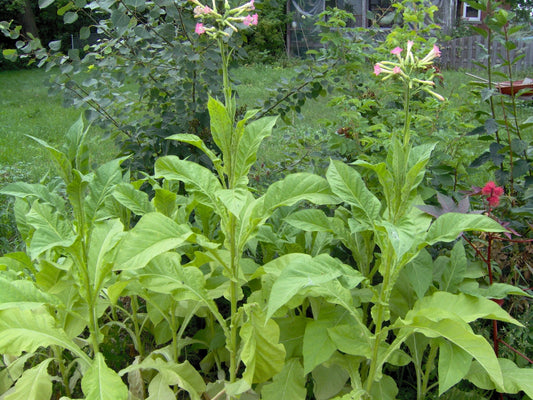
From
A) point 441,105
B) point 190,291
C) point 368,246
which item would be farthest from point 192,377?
point 441,105

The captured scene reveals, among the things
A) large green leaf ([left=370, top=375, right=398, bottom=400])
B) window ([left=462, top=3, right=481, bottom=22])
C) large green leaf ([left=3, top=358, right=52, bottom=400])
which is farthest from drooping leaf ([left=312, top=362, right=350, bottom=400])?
window ([left=462, top=3, right=481, bottom=22])

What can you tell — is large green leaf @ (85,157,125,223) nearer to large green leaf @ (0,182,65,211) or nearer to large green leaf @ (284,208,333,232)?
large green leaf @ (0,182,65,211)

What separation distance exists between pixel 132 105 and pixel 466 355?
2.69 m

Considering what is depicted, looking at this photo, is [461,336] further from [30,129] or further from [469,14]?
[469,14]

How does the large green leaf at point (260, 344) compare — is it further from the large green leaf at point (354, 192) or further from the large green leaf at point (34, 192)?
the large green leaf at point (34, 192)

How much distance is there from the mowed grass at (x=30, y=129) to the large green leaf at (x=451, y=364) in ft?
8.67

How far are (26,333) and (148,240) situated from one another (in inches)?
20.7

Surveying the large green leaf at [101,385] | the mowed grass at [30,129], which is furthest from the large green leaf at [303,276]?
the mowed grass at [30,129]

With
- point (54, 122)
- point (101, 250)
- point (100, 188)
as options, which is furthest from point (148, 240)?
point (54, 122)

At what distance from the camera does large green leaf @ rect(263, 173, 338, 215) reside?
1743 millimetres

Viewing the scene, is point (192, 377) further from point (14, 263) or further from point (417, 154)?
point (417, 154)

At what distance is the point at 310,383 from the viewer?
208 cm

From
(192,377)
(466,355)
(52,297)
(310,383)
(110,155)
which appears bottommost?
(110,155)

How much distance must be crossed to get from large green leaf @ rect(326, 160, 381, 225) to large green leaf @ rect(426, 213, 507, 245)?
21 centimetres
